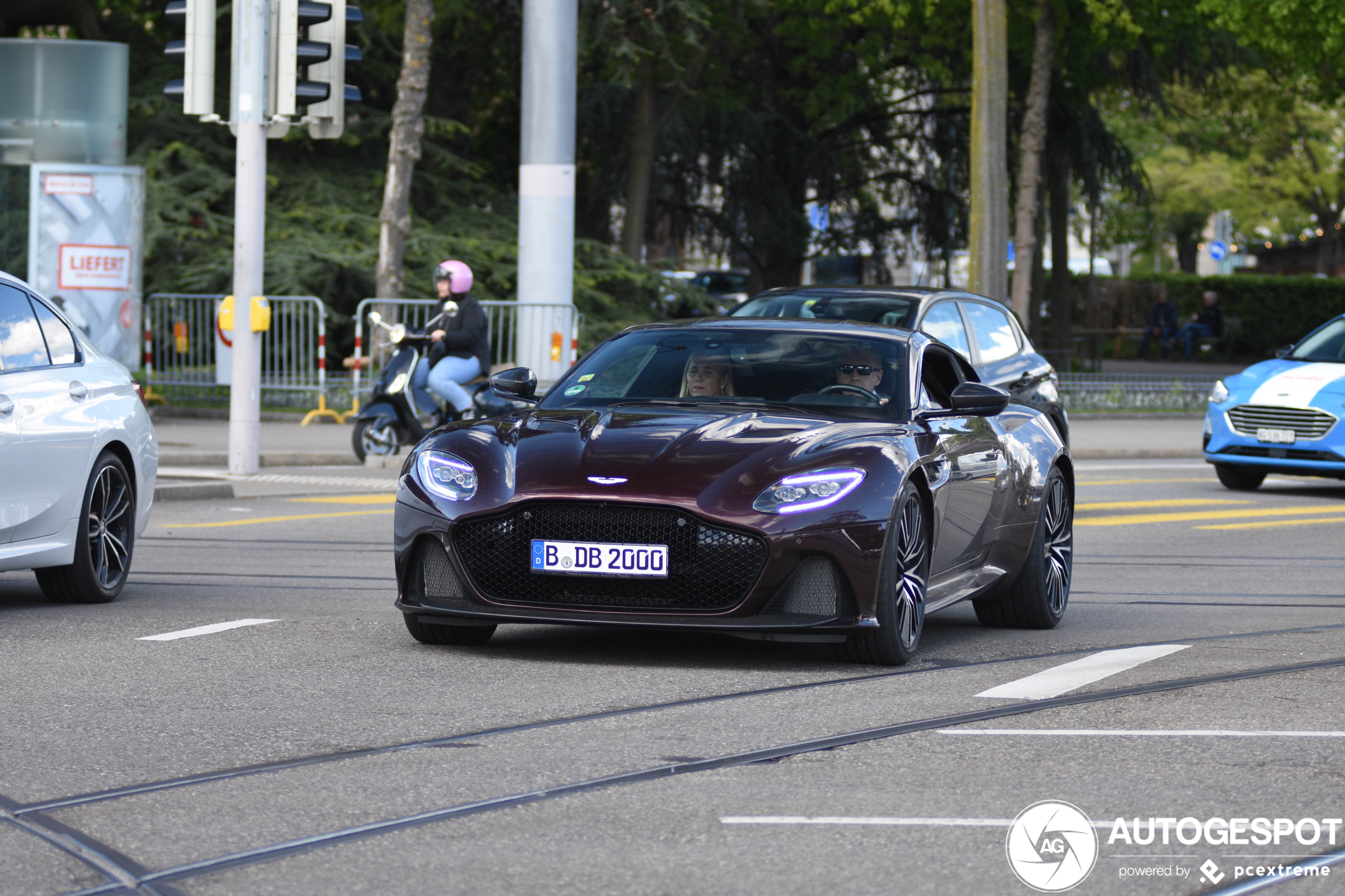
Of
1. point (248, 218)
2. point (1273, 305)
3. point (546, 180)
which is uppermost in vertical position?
point (546, 180)

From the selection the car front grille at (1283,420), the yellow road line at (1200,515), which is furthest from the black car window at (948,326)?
the car front grille at (1283,420)

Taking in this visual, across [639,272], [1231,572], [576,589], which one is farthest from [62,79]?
[576,589]

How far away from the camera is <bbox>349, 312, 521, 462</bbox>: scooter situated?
17859 millimetres

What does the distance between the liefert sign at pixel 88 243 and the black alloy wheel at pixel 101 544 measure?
40.4ft

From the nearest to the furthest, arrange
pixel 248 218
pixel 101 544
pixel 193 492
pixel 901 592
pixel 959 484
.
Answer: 1. pixel 901 592
2. pixel 959 484
3. pixel 101 544
4. pixel 193 492
5. pixel 248 218

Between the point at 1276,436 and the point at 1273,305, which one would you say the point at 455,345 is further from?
the point at 1273,305

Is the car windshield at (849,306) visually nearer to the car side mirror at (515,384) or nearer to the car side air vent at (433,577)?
the car side mirror at (515,384)

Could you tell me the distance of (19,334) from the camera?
9.09 meters

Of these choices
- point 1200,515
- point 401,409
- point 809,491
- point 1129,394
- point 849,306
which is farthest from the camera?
point 1129,394

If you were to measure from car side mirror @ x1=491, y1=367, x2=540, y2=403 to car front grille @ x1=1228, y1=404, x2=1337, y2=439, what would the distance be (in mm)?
10061

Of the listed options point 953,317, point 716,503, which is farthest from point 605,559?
point 953,317

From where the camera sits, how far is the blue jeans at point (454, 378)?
1761 cm

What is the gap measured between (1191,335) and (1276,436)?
2976cm

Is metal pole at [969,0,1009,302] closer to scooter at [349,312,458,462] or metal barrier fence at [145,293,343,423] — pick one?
metal barrier fence at [145,293,343,423]
